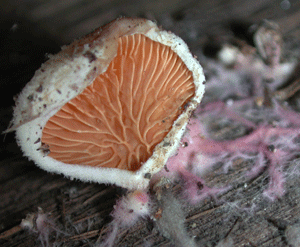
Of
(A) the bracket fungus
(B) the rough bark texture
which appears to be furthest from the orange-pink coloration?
(B) the rough bark texture

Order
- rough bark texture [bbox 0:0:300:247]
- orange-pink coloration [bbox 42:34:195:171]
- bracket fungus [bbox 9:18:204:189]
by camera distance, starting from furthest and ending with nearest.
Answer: rough bark texture [bbox 0:0:300:247], orange-pink coloration [bbox 42:34:195:171], bracket fungus [bbox 9:18:204:189]

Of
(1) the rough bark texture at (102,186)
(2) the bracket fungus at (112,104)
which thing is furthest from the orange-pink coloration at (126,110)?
(1) the rough bark texture at (102,186)

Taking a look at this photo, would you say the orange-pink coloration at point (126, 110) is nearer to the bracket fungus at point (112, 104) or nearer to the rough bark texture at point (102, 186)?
the bracket fungus at point (112, 104)

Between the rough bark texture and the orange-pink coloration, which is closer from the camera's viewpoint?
the orange-pink coloration

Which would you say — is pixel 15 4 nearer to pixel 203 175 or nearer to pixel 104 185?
pixel 104 185

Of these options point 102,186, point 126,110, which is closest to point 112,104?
point 126,110

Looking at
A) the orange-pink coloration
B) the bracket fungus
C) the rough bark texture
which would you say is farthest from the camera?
the rough bark texture

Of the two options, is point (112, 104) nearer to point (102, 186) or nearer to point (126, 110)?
point (126, 110)

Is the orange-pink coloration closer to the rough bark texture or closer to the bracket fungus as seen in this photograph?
the bracket fungus
